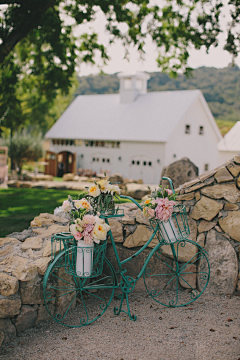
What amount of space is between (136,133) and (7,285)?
18.5 m

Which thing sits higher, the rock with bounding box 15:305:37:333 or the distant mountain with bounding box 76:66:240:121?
the distant mountain with bounding box 76:66:240:121

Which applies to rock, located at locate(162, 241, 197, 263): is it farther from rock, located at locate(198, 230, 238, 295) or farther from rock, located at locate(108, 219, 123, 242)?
rock, located at locate(108, 219, 123, 242)

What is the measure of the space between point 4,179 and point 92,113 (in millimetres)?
11543

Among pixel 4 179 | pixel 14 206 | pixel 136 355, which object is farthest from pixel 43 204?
pixel 136 355

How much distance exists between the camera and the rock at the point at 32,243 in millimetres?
4543

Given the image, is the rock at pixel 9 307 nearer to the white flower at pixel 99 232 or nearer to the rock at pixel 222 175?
the white flower at pixel 99 232

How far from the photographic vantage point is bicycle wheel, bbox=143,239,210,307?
16.3ft

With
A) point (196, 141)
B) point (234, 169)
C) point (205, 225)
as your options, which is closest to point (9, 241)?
point (205, 225)

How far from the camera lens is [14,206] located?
9992mm

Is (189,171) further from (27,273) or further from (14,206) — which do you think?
(27,273)

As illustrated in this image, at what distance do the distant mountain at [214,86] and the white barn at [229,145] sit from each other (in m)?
20.8

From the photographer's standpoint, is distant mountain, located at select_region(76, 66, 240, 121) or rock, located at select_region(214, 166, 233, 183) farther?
distant mountain, located at select_region(76, 66, 240, 121)

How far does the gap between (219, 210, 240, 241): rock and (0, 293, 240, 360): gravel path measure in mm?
928

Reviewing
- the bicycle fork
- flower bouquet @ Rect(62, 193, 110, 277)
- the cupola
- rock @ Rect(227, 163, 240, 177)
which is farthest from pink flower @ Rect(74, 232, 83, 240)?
the cupola
